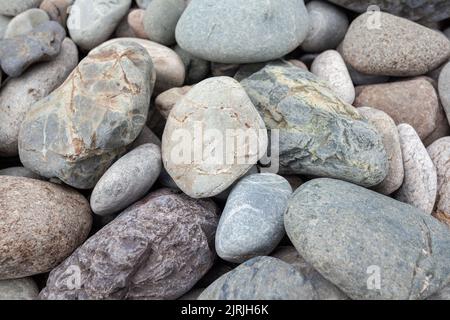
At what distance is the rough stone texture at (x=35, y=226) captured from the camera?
1.99 metres

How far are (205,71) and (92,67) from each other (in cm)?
83

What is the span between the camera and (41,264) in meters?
2.09

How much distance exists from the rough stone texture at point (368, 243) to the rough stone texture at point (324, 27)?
1265 millimetres

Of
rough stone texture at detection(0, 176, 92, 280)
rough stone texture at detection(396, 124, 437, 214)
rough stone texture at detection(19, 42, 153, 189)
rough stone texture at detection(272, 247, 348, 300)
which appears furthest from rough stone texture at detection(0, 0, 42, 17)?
rough stone texture at detection(396, 124, 437, 214)

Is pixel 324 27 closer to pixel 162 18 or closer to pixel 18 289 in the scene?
pixel 162 18

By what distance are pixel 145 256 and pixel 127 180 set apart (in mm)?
403

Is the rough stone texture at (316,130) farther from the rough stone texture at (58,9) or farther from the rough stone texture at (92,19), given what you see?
the rough stone texture at (58,9)

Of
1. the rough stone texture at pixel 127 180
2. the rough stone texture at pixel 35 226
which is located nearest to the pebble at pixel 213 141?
the rough stone texture at pixel 127 180

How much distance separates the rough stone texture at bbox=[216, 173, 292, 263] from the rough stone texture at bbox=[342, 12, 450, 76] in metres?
1.13

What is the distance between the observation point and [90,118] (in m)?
2.13

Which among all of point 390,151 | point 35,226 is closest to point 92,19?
point 35,226

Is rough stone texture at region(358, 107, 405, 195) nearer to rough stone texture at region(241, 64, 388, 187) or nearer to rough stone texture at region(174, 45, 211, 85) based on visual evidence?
rough stone texture at region(241, 64, 388, 187)
